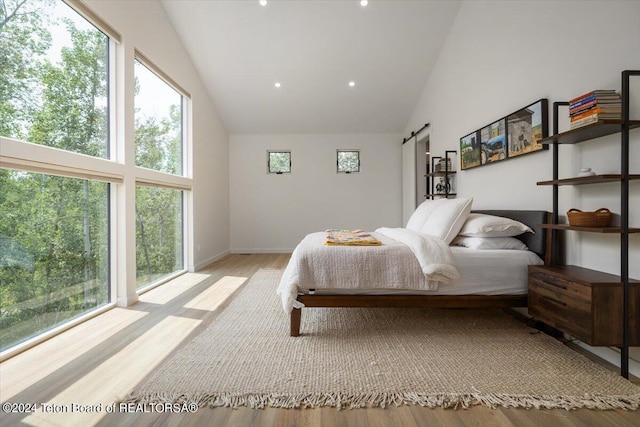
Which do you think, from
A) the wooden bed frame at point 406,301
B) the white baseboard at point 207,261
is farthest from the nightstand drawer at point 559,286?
the white baseboard at point 207,261

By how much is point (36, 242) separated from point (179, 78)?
3.08 metres

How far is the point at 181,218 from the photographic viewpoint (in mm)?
4832

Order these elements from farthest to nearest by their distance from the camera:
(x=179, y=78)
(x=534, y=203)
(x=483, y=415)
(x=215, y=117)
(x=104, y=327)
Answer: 1. (x=215, y=117)
2. (x=179, y=78)
3. (x=534, y=203)
4. (x=104, y=327)
5. (x=483, y=415)

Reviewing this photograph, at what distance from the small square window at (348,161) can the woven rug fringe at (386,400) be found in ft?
18.6

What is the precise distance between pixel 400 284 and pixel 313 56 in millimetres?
4021

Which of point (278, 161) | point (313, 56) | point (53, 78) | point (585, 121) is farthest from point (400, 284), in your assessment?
point (278, 161)

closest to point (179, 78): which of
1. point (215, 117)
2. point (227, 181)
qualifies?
point (215, 117)

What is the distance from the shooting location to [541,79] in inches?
106

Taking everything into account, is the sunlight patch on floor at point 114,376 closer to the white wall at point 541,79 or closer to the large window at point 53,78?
the large window at point 53,78

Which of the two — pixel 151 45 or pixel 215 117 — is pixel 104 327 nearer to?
pixel 151 45

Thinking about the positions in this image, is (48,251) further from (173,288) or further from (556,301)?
(556,301)

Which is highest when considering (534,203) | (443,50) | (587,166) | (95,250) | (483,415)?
(443,50)

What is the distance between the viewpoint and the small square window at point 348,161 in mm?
6969

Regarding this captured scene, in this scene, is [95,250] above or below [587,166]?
below
